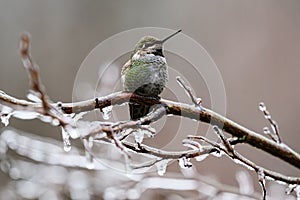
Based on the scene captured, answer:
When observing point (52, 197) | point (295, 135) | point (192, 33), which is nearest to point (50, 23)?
point (192, 33)

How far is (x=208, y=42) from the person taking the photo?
4.09 m

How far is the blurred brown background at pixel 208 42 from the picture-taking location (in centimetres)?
367

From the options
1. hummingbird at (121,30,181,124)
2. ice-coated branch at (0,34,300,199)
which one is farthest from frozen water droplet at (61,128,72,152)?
hummingbird at (121,30,181,124)

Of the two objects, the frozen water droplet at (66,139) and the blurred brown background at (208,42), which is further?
the blurred brown background at (208,42)

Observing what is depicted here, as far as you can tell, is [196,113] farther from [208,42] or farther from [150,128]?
[208,42]

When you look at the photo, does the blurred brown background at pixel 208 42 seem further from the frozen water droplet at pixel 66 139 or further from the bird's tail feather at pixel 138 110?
the frozen water droplet at pixel 66 139

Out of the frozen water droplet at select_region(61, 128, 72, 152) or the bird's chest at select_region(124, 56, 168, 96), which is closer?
the frozen water droplet at select_region(61, 128, 72, 152)

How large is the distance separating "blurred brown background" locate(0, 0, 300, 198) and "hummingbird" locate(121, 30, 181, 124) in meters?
2.34

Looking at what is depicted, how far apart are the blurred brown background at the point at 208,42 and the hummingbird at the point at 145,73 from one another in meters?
2.34

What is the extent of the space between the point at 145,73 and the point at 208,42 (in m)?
3.12

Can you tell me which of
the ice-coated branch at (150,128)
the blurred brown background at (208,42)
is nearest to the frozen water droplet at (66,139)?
the ice-coated branch at (150,128)

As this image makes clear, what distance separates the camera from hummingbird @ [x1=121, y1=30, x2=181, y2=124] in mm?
960

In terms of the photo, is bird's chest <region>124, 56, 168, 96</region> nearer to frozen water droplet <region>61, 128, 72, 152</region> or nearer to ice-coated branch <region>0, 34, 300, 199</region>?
ice-coated branch <region>0, 34, 300, 199</region>

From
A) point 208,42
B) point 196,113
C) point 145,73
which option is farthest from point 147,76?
point 208,42
